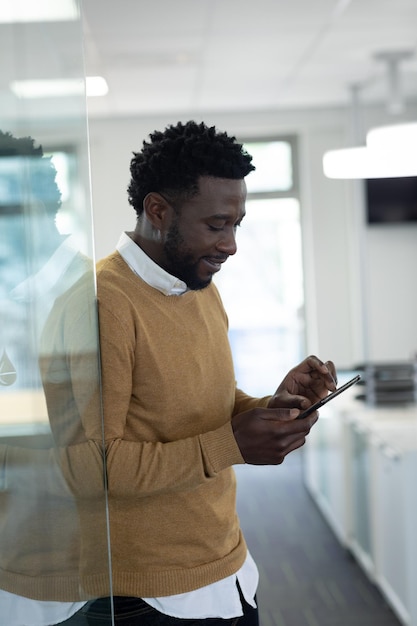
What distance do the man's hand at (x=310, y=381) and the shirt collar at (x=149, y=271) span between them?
0.23 m

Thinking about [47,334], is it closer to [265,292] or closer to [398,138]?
[398,138]

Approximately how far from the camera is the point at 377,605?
345 centimetres

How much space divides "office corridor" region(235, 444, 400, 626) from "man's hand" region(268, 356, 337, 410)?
2.16m

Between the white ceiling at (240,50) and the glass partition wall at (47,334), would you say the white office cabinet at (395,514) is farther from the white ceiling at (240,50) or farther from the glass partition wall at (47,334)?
the glass partition wall at (47,334)

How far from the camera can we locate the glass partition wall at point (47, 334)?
0.85 metres

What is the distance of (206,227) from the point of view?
1.22 meters

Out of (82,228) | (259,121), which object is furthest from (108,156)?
(82,228)

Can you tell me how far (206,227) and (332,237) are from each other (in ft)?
15.9

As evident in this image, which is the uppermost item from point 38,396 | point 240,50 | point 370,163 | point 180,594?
point 240,50

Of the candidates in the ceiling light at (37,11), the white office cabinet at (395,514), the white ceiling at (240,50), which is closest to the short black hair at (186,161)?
the ceiling light at (37,11)

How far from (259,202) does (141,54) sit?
254cm

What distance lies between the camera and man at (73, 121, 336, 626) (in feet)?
3.85

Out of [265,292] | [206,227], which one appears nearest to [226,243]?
[206,227]

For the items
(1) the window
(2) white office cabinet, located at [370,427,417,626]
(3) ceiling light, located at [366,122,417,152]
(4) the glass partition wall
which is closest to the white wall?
(1) the window
